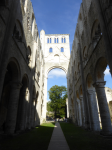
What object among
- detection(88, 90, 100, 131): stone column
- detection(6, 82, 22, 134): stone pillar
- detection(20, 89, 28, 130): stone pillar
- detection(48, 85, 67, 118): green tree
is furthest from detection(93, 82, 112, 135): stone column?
detection(48, 85, 67, 118): green tree

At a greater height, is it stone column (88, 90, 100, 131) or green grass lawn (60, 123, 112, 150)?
stone column (88, 90, 100, 131)

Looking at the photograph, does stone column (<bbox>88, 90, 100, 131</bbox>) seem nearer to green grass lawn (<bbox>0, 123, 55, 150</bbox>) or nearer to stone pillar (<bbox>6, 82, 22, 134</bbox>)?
green grass lawn (<bbox>0, 123, 55, 150</bbox>)

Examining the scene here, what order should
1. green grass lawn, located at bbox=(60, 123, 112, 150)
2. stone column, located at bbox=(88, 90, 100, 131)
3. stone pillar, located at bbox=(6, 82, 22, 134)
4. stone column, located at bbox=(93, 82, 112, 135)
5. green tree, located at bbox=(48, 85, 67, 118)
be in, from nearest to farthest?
green grass lawn, located at bbox=(60, 123, 112, 150) → stone column, located at bbox=(93, 82, 112, 135) → stone pillar, located at bbox=(6, 82, 22, 134) → stone column, located at bbox=(88, 90, 100, 131) → green tree, located at bbox=(48, 85, 67, 118)

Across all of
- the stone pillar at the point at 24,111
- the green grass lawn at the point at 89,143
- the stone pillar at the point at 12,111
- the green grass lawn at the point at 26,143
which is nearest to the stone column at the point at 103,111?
the green grass lawn at the point at 89,143

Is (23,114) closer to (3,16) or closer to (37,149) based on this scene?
(37,149)

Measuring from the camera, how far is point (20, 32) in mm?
10258

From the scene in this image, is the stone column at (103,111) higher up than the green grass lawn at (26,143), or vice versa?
the stone column at (103,111)

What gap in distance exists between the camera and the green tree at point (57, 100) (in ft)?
117

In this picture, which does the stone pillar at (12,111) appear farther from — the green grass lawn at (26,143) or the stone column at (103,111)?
the stone column at (103,111)

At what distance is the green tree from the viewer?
3572 centimetres

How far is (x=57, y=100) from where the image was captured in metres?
→ 36.4

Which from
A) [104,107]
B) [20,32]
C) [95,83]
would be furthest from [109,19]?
[20,32]

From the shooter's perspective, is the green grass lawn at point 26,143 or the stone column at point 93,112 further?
the stone column at point 93,112

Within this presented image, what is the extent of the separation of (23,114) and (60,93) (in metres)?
28.4
